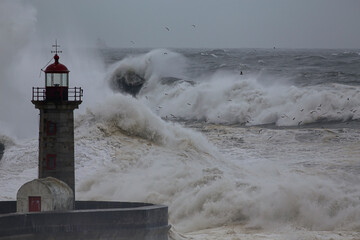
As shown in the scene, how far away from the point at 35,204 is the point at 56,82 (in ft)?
5.81

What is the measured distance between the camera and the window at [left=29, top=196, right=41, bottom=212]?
1318cm

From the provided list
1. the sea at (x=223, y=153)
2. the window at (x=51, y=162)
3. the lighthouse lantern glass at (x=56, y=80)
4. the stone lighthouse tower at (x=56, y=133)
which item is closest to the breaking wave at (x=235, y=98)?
the sea at (x=223, y=153)

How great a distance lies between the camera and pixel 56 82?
13.7m

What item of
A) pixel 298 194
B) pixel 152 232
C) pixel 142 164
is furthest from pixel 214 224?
pixel 152 232

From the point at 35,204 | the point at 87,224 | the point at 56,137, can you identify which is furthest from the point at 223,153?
the point at 87,224

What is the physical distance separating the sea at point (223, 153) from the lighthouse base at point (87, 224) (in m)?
1.76

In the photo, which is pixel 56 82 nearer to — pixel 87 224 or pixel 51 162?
pixel 51 162

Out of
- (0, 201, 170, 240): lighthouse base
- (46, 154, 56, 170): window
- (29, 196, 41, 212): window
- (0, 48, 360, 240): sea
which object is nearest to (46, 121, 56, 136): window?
(46, 154, 56, 170): window

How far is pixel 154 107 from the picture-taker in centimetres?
3681

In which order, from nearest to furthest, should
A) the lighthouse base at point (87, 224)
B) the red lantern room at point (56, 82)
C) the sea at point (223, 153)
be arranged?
1. the lighthouse base at point (87, 224)
2. the red lantern room at point (56, 82)
3. the sea at point (223, 153)

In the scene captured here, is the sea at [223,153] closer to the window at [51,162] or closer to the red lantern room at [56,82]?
the window at [51,162]

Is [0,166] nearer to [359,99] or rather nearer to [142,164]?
[142,164]

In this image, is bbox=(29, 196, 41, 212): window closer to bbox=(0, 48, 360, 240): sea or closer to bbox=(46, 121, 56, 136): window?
bbox=(46, 121, 56, 136): window

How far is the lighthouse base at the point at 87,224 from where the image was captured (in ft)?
39.7
